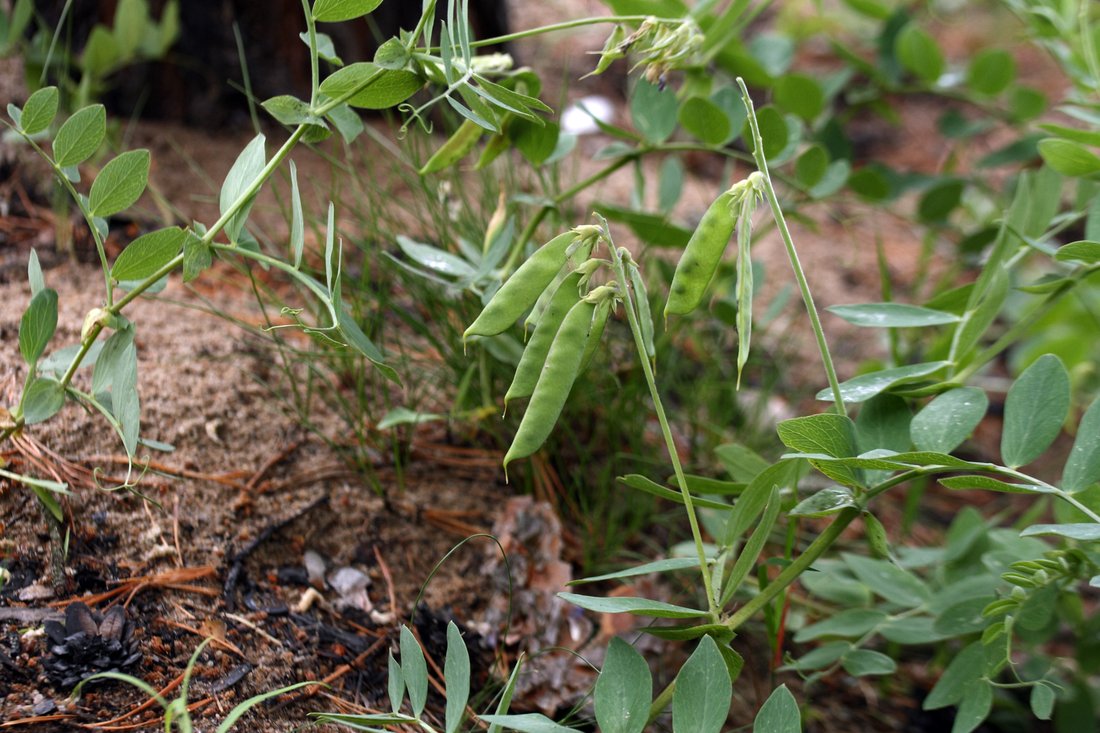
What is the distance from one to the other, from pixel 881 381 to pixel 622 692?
454 millimetres

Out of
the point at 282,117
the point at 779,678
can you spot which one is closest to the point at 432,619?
the point at 779,678

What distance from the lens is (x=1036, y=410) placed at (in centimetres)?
92

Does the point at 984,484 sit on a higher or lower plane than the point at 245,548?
higher

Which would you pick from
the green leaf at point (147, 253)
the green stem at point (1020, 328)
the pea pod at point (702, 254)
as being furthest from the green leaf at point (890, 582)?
the green leaf at point (147, 253)

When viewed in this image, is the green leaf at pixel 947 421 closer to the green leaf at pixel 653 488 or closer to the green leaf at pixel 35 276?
the green leaf at pixel 653 488

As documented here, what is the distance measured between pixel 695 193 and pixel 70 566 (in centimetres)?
182

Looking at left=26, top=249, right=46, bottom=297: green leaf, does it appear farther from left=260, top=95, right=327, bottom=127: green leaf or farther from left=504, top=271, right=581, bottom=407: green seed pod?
left=504, top=271, right=581, bottom=407: green seed pod

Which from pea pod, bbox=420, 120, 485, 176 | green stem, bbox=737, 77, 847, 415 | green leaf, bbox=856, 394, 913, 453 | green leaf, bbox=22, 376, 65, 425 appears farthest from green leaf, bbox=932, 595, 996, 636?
green leaf, bbox=22, 376, 65, 425

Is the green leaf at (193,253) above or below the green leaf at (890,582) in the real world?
above

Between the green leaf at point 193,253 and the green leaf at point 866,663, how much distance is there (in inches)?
35.6

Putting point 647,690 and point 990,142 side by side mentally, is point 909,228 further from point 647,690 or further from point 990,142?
point 647,690

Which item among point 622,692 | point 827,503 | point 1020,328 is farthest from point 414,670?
point 1020,328

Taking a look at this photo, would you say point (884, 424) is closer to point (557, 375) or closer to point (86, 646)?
point (557, 375)

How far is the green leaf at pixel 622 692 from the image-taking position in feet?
2.83
